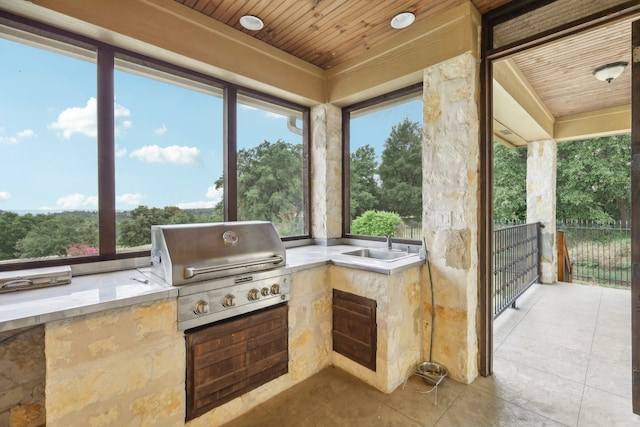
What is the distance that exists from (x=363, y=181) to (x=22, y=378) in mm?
2900

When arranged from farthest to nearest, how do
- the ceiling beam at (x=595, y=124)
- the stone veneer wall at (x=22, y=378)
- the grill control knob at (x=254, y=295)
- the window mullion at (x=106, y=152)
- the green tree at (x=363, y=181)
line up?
1. the ceiling beam at (x=595, y=124)
2. the green tree at (x=363, y=181)
3. the window mullion at (x=106, y=152)
4. the grill control knob at (x=254, y=295)
5. the stone veneer wall at (x=22, y=378)

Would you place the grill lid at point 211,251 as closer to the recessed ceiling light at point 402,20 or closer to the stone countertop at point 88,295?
the stone countertop at point 88,295

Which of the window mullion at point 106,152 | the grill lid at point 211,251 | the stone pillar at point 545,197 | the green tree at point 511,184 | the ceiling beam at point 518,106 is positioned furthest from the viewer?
the green tree at point 511,184

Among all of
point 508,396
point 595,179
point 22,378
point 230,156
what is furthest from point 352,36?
point 595,179

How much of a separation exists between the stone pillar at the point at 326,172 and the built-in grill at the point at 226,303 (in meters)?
1.16

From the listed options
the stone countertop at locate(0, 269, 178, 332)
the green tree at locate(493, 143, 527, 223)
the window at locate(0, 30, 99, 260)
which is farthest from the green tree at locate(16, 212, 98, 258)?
the green tree at locate(493, 143, 527, 223)

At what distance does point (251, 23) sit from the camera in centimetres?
222

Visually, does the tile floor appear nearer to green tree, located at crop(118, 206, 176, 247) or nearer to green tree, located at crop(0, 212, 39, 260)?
green tree, located at crop(118, 206, 176, 247)

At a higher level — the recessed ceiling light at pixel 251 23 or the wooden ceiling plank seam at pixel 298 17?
the wooden ceiling plank seam at pixel 298 17

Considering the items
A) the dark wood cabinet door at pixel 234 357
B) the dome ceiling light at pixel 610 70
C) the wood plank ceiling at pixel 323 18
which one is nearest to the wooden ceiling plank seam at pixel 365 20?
the wood plank ceiling at pixel 323 18

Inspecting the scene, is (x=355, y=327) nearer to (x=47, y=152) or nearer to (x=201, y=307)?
(x=201, y=307)

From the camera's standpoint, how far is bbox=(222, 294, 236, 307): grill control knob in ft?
5.45

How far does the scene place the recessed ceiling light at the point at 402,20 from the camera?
212 cm

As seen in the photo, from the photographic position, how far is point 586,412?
1744 mm
